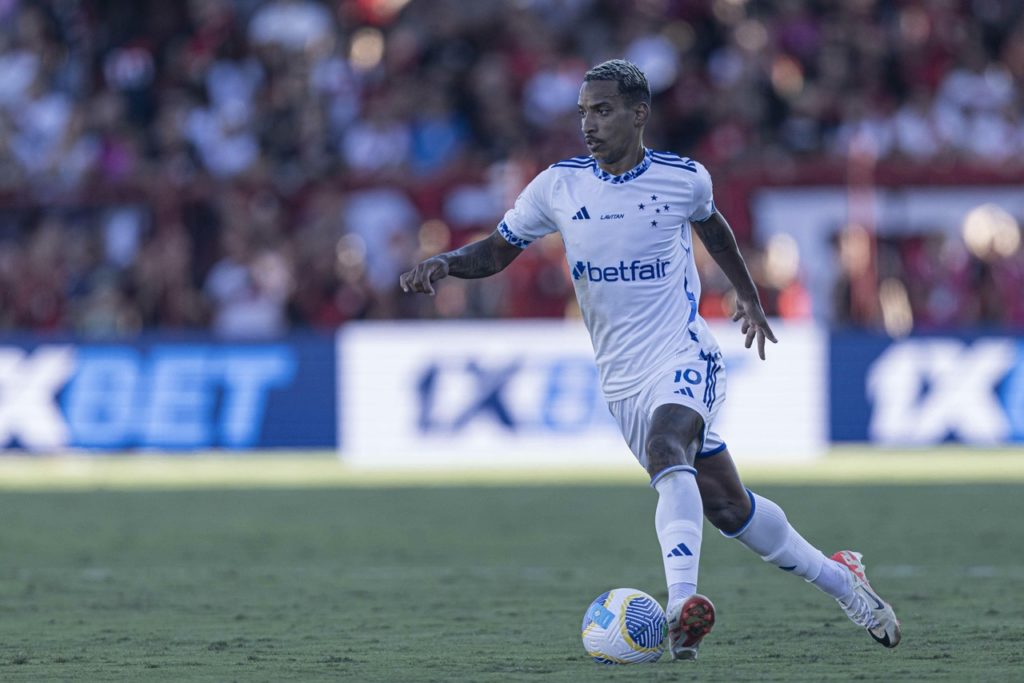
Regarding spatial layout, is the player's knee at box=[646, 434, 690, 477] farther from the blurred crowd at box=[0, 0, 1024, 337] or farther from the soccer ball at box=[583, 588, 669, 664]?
the blurred crowd at box=[0, 0, 1024, 337]

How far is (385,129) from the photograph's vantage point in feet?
67.3

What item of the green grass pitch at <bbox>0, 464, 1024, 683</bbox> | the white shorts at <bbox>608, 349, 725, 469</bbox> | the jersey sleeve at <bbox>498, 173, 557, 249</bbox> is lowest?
the green grass pitch at <bbox>0, 464, 1024, 683</bbox>

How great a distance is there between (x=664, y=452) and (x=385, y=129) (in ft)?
47.0

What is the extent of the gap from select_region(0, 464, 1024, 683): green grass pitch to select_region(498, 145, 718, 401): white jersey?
1172 millimetres

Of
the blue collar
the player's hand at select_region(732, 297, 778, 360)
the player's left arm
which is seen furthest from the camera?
the player's hand at select_region(732, 297, 778, 360)

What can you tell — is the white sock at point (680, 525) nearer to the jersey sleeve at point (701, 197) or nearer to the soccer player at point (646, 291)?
the soccer player at point (646, 291)

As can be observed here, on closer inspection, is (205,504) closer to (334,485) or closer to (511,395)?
(334,485)

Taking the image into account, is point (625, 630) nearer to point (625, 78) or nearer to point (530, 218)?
point (530, 218)

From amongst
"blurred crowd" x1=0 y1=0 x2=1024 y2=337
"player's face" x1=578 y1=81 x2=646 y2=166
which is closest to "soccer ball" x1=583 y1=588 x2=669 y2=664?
"player's face" x1=578 y1=81 x2=646 y2=166

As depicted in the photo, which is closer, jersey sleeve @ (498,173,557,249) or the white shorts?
the white shorts

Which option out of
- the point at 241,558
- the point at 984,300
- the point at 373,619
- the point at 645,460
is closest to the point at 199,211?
the point at 984,300

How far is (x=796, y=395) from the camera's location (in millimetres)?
18219

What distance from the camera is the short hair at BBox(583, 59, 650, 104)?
6812 mm

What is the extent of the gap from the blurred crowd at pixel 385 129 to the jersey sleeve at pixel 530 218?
11407 millimetres
